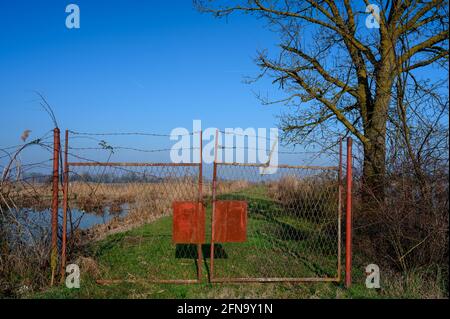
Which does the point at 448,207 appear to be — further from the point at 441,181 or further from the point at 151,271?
the point at 151,271

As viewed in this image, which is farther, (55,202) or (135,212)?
(135,212)

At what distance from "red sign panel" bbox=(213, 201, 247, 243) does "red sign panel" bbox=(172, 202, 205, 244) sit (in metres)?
0.27

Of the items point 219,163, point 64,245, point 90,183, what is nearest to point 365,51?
point 219,163

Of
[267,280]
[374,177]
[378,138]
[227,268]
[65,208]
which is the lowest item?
[227,268]

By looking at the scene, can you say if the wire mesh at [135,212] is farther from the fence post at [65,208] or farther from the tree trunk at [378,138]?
the tree trunk at [378,138]

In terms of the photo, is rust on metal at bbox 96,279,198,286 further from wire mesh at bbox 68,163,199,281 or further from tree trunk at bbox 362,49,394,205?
tree trunk at bbox 362,49,394,205

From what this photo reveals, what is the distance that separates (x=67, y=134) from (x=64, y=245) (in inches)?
71.8

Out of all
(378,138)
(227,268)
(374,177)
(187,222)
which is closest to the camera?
(187,222)

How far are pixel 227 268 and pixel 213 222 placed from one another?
1583mm

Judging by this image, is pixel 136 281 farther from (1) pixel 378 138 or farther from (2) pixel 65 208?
(1) pixel 378 138

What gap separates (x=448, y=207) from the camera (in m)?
6.48

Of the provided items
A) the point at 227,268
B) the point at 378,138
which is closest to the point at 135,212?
the point at 227,268

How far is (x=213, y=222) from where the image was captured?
6484 millimetres

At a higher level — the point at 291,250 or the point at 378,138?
the point at 378,138
